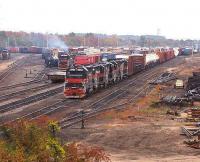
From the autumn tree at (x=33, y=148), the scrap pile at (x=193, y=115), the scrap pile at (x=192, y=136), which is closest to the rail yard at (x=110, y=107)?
the scrap pile at (x=192, y=136)

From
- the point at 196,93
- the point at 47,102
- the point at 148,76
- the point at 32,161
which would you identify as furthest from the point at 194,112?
the point at 148,76

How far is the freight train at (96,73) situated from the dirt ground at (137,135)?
25.9 feet

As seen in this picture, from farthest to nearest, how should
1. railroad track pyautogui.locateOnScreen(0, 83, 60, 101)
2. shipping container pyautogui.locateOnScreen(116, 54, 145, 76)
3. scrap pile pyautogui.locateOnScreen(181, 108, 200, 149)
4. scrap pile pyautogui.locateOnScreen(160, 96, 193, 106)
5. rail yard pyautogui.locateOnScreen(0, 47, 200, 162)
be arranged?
shipping container pyautogui.locateOnScreen(116, 54, 145, 76) → railroad track pyautogui.locateOnScreen(0, 83, 60, 101) → scrap pile pyautogui.locateOnScreen(160, 96, 193, 106) → rail yard pyautogui.locateOnScreen(0, 47, 200, 162) → scrap pile pyautogui.locateOnScreen(181, 108, 200, 149)

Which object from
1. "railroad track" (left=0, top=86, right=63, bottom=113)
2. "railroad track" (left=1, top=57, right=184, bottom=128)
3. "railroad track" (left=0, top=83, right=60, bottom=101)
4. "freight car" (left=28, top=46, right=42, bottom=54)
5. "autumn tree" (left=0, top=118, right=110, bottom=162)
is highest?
"autumn tree" (left=0, top=118, right=110, bottom=162)

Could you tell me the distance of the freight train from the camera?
157 feet

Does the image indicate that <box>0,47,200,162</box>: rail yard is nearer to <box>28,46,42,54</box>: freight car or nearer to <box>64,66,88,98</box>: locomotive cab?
<box>64,66,88,98</box>: locomotive cab

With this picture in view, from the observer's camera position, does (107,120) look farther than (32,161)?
Yes

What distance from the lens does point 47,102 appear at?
46969 millimetres

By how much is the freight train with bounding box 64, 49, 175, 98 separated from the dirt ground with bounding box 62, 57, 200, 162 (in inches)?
311

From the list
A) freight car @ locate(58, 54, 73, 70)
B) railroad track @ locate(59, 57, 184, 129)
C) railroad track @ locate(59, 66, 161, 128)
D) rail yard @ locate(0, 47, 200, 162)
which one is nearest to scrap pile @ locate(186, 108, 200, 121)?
rail yard @ locate(0, 47, 200, 162)

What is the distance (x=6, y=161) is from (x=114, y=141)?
569 inches

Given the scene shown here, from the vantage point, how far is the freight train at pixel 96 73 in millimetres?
47812

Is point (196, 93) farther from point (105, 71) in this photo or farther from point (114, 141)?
point (114, 141)

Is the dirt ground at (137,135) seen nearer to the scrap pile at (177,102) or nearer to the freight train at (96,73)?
the scrap pile at (177,102)
